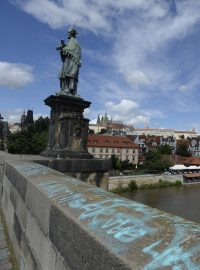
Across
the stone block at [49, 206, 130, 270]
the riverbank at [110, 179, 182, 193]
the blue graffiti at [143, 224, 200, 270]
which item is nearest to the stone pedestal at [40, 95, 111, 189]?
the stone block at [49, 206, 130, 270]

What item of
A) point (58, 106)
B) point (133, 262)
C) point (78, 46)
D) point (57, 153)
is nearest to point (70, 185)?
point (133, 262)

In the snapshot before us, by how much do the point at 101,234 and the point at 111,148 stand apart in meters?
70.4

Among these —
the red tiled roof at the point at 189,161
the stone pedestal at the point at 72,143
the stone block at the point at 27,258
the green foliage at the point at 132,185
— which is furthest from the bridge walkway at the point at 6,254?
the red tiled roof at the point at 189,161

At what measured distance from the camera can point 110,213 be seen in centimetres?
172

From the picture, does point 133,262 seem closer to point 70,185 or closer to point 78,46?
point 70,185

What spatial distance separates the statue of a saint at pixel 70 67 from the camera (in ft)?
30.0

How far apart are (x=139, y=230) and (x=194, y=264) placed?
372 mm

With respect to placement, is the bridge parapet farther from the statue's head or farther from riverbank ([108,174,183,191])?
riverbank ([108,174,183,191])

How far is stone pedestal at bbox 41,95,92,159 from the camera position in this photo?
8.48m

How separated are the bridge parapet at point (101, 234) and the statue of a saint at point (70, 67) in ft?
21.6

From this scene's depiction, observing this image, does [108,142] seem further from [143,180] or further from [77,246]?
[77,246]

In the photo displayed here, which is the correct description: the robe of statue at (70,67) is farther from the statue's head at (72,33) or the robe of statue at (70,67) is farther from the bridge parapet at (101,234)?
the bridge parapet at (101,234)

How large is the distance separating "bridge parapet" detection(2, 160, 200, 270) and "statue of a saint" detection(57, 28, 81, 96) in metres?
6.59

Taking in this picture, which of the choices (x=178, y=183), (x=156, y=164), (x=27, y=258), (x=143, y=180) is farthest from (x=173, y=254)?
(x=156, y=164)
